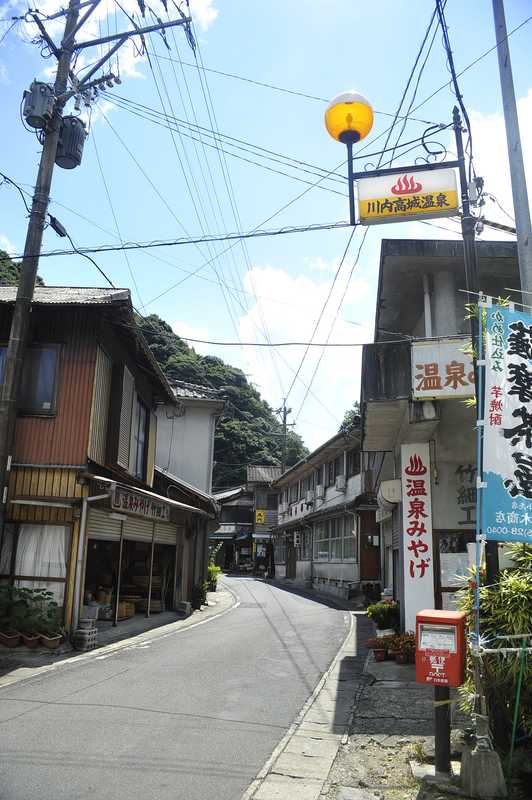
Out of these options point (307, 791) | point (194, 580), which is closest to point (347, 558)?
point (194, 580)

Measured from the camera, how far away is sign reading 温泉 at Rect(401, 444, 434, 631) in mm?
12219

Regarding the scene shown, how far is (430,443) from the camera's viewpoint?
12852 mm

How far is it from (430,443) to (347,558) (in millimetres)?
17075

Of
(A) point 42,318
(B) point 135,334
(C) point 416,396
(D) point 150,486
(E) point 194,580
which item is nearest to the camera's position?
(C) point 416,396

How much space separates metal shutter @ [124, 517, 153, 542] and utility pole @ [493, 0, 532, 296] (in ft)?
39.5

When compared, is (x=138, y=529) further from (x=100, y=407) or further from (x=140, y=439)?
(x=100, y=407)

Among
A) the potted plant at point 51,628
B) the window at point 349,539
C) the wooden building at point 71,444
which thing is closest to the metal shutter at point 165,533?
the wooden building at point 71,444

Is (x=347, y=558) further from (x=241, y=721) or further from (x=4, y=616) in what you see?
(x=241, y=721)

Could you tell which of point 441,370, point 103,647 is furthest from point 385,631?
point 441,370

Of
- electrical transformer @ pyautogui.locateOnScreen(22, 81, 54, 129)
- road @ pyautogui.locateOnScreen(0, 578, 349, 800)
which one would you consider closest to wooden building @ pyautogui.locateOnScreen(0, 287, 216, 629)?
road @ pyautogui.locateOnScreen(0, 578, 349, 800)

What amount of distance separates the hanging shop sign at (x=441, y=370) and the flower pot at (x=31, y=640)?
8.56 meters

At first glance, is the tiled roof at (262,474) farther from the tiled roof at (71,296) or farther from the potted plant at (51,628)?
the potted plant at (51,628)

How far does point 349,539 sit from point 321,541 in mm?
5778

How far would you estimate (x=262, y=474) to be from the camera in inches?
2183
